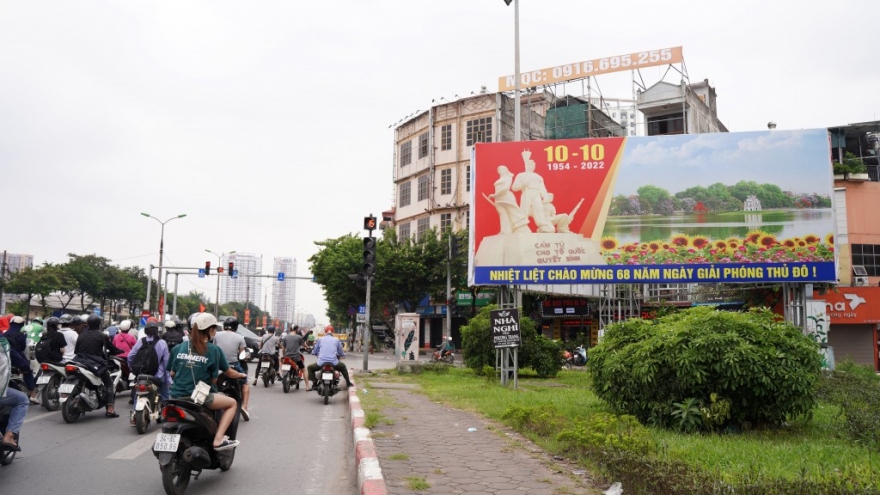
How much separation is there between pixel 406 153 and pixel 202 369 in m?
44.0

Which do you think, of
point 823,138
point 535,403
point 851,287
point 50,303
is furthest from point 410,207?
point 50,303

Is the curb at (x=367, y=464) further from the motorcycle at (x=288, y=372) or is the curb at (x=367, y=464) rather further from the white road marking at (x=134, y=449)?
the motorcycle at (x=288, y=372)

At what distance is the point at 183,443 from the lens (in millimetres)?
5844

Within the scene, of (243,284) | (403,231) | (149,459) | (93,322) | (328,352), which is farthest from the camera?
(243,284)

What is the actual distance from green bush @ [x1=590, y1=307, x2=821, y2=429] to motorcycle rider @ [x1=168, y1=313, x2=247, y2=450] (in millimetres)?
5138

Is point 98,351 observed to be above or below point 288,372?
→ above

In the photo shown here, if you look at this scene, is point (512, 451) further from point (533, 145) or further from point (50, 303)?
point (50, 303)

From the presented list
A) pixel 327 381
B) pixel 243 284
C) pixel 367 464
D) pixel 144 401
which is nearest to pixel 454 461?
pixel 367 464

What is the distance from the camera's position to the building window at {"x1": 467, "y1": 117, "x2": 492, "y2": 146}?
42400 mm

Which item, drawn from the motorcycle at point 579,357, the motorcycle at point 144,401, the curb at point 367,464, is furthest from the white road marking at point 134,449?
the motorcycle at point 579,357

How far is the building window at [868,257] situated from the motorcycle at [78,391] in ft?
101

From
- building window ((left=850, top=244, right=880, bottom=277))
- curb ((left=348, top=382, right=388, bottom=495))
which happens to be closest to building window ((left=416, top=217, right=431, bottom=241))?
building window ((left=850, top=244, right=880, bottom=277))

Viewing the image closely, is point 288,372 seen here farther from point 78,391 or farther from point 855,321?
point 855,321

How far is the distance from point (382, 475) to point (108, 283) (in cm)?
6307
